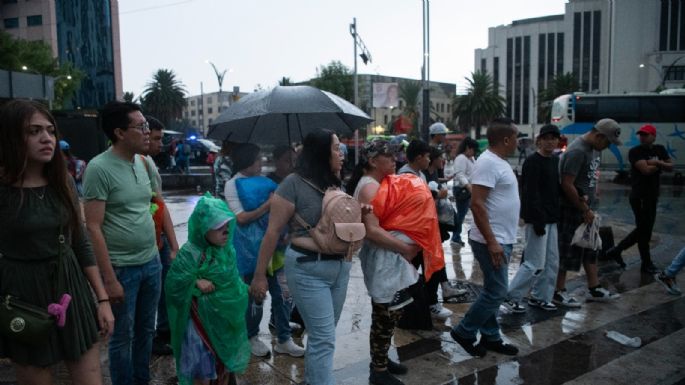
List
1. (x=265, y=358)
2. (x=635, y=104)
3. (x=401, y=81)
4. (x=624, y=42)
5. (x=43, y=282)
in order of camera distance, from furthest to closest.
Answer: (x=401, y=81), (x=624, y=42), (x=635, y=104), (x=265, y=358), (x=43, y=282)

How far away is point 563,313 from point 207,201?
157 inches

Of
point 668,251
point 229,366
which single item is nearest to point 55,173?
point 229,366

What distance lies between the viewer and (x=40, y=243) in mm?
2225

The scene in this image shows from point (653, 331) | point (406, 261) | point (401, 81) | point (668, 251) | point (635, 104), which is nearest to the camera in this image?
point (406, 261)

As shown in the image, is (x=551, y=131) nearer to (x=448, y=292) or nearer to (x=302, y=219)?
(x=448, y=292)

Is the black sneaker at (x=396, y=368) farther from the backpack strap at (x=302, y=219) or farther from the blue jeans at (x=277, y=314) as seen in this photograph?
the backpack strap at (x=302, y=219)

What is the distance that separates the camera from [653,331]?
15.9ft

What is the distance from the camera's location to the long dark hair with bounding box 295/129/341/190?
3.18 meters

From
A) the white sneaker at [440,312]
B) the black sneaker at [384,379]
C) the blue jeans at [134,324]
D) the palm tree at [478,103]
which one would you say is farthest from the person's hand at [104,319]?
the palm tree at [478,103]

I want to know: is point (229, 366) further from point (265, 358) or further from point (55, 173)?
point (55, 173)

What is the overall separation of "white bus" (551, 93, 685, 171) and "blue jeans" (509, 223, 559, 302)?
19689mm

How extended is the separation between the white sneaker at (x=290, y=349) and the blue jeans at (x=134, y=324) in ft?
3.83

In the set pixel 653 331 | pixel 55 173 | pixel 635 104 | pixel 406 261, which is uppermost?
pixel 635 104

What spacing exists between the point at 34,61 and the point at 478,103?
52.3 metres
